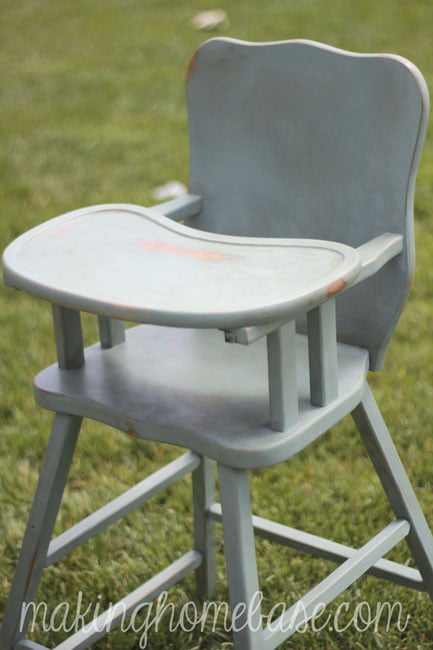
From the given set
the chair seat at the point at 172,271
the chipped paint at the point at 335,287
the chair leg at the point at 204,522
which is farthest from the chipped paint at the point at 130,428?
the chair leg at the point at 204,522

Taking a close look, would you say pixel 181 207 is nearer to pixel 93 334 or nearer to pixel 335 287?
pixel 335 287

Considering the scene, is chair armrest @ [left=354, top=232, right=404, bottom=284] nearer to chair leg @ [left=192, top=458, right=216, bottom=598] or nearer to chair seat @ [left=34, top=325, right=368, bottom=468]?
chair seat @ [left=34, top=325, right=368, bottom=468]

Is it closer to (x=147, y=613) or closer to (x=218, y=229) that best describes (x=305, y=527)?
(x=147, y=613)

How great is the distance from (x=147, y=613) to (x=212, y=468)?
30cm

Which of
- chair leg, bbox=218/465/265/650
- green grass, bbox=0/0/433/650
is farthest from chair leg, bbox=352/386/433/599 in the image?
chair leg, bbox=218/465/265/650

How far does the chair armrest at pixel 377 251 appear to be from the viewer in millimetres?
1464

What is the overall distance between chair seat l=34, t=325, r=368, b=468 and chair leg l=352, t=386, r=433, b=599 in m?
0.08

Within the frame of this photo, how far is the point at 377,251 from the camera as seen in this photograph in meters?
1.50

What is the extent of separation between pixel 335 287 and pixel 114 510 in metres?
0.67

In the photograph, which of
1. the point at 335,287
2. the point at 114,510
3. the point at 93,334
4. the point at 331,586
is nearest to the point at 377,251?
the point at 335,287

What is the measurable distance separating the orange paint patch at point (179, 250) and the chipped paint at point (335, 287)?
0.54 feet

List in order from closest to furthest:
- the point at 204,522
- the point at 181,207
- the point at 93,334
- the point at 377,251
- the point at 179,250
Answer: the point at 179,250, the point at 377,251, the point at 181,207, the point at 204,522, the point at 93,334

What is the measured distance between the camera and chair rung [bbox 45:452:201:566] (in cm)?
167

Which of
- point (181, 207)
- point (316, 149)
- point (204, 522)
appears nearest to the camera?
point (316, 149)
